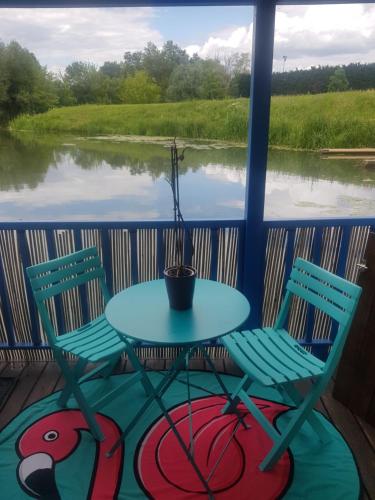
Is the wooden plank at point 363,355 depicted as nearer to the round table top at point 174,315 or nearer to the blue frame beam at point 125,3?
the round table top at point 174,315

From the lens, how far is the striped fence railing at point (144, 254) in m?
2.43

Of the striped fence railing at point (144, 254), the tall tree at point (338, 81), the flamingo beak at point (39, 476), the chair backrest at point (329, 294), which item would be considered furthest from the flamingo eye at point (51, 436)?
the tall tree at point (338, 81)

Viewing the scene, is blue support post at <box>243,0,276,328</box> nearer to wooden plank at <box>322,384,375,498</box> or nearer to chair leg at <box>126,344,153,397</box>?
wooden plank at <box>322,384,375,498</box>

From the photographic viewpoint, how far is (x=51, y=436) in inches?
79.6

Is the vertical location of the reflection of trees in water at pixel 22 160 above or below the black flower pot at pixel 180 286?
above

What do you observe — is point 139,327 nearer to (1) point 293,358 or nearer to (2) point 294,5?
(1) point 293,358

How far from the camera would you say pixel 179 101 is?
7.29 feet

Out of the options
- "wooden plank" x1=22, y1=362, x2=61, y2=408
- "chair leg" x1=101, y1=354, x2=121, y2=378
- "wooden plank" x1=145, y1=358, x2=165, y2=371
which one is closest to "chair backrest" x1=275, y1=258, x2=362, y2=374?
"wooden plank" x1=145, y1=358, x2=165, y2=371

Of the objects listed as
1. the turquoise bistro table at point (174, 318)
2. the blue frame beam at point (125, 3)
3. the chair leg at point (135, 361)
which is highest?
the blue frame beam at point (125, 3)

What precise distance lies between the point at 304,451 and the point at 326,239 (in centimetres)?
137

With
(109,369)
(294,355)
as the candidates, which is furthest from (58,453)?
(294,355)

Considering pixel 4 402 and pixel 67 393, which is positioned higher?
pixel 67 393

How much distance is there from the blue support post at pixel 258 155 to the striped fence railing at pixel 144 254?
0.07 metres

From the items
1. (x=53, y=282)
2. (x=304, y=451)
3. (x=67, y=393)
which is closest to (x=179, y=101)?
(x=53, y=282)
